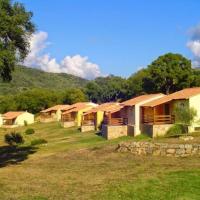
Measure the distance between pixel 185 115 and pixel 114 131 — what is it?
1064 cm

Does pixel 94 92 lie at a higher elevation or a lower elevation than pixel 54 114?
higher

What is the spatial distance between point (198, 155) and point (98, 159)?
723cm

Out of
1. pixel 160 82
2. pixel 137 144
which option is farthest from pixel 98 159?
pixel 160 82

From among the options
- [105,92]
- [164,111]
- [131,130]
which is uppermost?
[105,92]

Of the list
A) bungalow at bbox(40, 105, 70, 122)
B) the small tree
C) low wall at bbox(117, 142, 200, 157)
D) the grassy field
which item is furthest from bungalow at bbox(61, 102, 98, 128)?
the grassy field

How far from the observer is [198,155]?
28031 mm

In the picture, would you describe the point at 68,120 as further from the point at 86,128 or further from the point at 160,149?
the point at 160,149

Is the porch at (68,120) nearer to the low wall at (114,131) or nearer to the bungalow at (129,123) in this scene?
the bungalow at (129,123)

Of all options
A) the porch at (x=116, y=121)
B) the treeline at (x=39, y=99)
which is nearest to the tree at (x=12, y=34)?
the porch at (x=116, y=121)

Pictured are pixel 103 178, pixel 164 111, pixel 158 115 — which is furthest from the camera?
pixel 164 111

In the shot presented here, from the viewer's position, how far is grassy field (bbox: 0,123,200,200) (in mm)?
18547

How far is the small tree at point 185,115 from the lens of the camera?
138ft

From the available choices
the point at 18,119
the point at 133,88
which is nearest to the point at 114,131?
the point at 133,88

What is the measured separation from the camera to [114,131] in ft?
166
